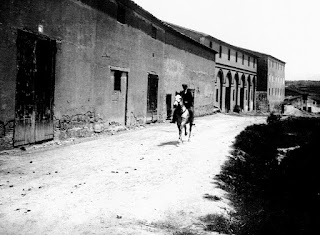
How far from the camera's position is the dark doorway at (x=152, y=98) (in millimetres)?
18031

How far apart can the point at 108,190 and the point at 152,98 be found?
12.7 meters

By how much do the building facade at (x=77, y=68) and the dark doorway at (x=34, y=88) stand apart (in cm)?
3

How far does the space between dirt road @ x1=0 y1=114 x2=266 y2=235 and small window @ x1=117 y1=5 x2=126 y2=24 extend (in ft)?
23.8

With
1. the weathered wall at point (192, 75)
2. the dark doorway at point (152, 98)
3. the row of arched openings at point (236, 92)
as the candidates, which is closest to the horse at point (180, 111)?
the dark doorway at point (152, 98)

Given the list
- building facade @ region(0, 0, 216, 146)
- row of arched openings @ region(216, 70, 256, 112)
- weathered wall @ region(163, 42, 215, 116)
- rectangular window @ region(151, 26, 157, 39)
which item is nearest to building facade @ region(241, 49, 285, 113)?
row of arched openings @ region(216, 70, 256, 112)

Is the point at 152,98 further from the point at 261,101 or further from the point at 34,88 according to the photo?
the point at 261,101

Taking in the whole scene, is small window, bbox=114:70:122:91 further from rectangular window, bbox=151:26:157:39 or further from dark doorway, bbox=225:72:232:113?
dark doorway, bbox=225:72:232:113

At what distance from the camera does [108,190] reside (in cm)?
604

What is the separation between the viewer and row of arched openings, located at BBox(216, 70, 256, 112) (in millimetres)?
36312

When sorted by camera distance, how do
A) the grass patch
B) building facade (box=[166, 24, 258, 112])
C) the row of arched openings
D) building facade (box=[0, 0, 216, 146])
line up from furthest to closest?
1. the row of arched openings
2. building facade (box=[166, 24, 258, 112])
3. building facade (box=[0, 0, 216, 146])
4. the grass patch

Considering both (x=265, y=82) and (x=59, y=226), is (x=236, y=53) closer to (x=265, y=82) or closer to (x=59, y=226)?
(x=265, y=82)

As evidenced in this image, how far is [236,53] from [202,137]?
29.6m

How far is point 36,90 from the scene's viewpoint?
9.76m

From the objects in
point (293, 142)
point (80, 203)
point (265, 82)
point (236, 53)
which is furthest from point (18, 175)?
point (265, 82)
